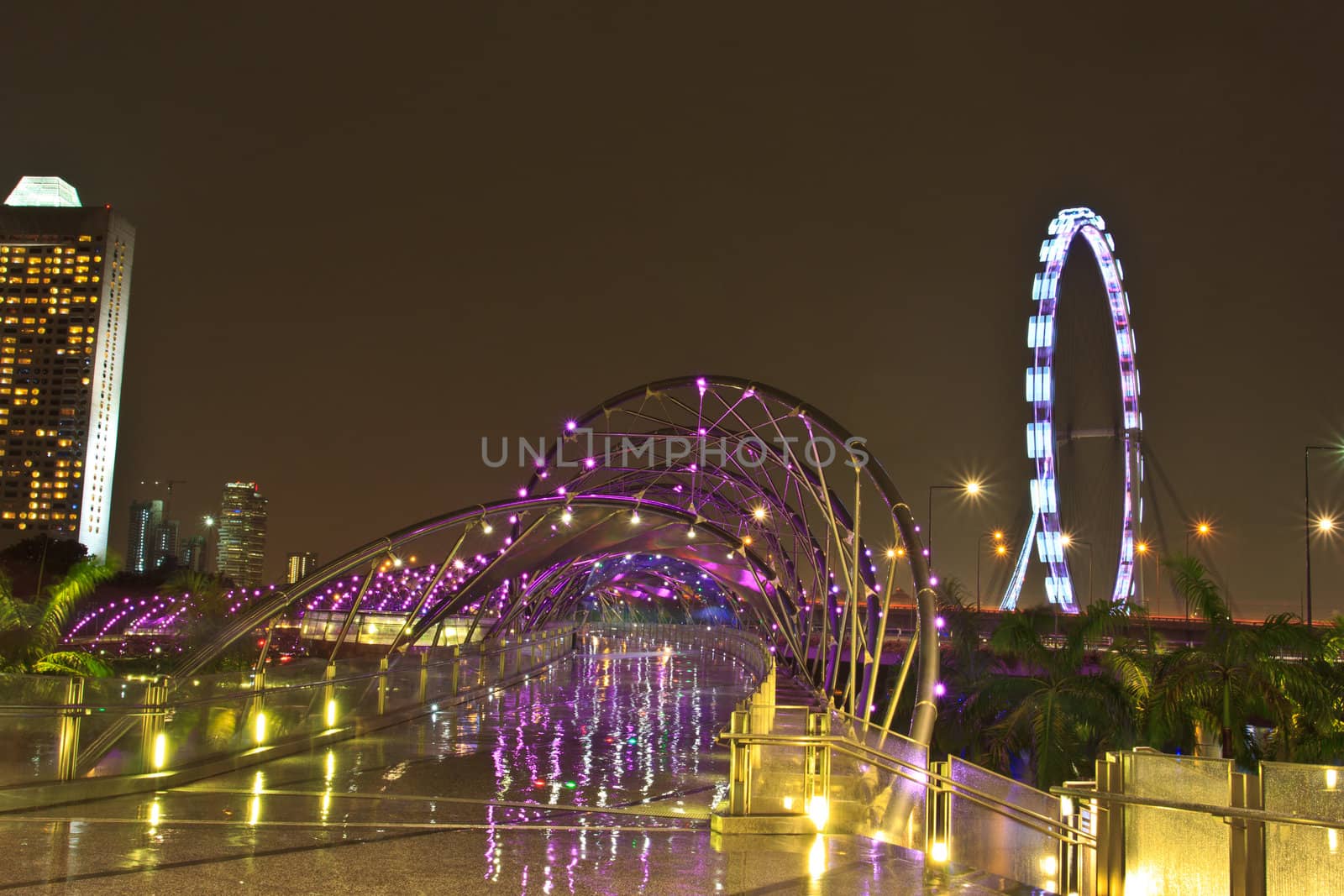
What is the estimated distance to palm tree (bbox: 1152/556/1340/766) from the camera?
26.0 meters

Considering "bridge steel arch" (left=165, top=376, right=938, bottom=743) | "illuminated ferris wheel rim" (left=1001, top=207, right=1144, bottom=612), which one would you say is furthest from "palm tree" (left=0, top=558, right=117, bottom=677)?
"illuminated ferris wheel rim" (left=1001, top=207, right=1144, bottom=612)

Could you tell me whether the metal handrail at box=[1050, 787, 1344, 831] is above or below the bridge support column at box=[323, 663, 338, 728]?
above

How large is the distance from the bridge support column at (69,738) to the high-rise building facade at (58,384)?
189658mm

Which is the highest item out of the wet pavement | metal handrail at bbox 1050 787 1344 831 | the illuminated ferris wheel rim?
the illuminated ferris wheel rim

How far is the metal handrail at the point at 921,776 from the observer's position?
31.0 ft

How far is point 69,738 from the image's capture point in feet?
Result: 39.7

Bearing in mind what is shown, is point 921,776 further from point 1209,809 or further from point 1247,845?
point 1247,845

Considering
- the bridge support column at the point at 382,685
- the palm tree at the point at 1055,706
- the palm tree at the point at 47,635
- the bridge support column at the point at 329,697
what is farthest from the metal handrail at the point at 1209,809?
the palm tree at the point at 47,635

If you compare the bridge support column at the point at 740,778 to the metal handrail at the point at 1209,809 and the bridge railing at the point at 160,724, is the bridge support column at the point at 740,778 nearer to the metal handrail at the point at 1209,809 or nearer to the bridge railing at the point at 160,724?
the metal handrail at the point at 1209,809

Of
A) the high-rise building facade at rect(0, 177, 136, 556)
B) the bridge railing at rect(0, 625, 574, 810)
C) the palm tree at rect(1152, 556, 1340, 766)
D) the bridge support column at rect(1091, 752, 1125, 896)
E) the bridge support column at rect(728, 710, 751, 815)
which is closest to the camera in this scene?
the bridge support column at rect(1091, 752, 1125, 896)

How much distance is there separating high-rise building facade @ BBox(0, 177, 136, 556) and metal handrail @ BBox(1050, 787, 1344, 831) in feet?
644

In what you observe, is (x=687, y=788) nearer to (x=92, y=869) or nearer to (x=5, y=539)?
(x=92, y=869)

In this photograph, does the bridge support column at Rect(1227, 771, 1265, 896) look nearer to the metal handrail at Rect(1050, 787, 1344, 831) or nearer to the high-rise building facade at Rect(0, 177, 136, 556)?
the metal handrail at Rect(1050, 787, 1344, 831)

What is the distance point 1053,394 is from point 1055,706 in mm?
24138
